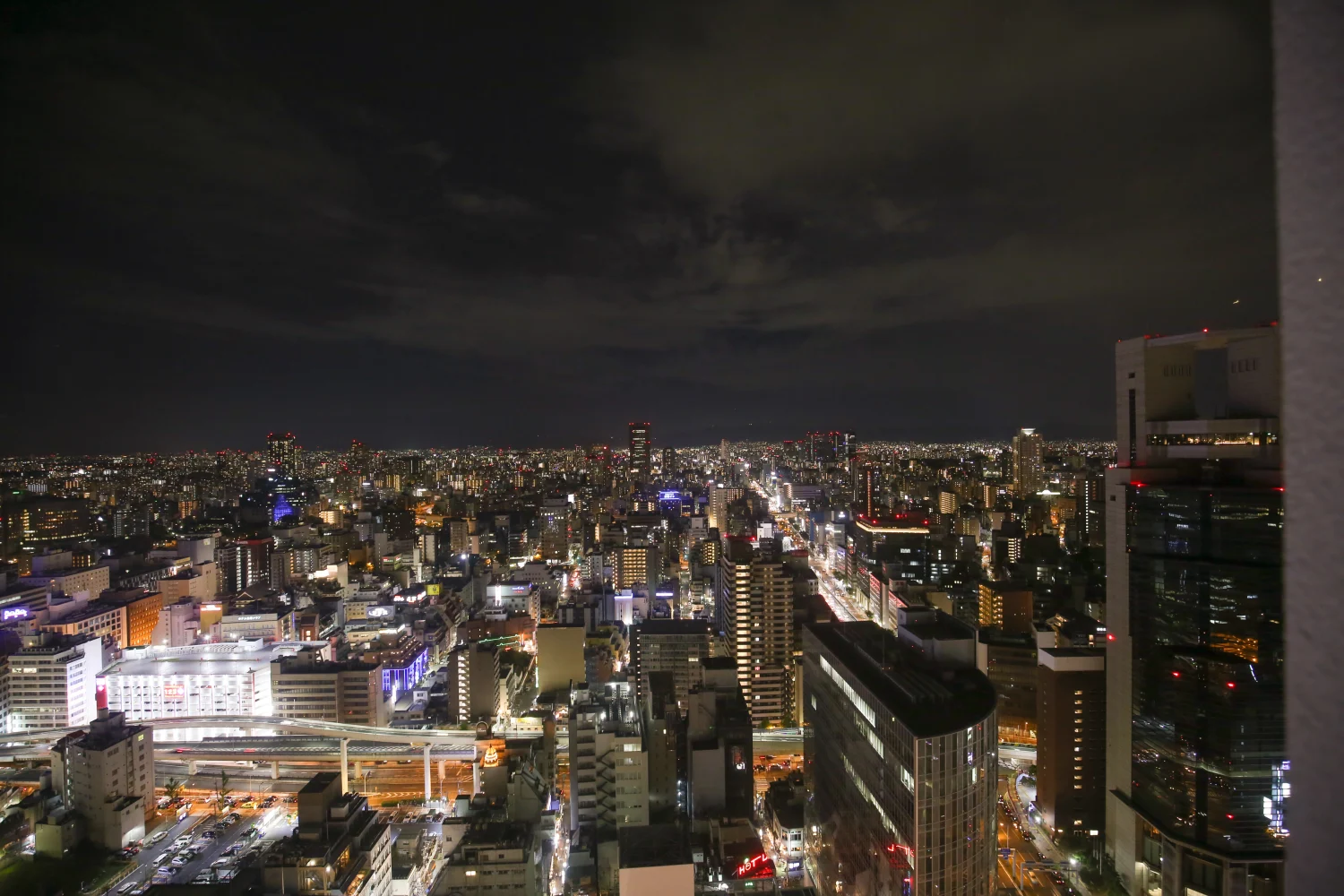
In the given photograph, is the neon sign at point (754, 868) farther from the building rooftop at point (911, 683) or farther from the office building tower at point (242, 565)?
the office building tower at point (242, 565)

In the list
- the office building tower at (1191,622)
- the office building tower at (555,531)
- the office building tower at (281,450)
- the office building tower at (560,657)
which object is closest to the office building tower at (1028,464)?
the office building tower at (555,531)

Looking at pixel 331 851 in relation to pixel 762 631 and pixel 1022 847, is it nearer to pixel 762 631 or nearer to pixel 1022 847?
pixel 1022 847

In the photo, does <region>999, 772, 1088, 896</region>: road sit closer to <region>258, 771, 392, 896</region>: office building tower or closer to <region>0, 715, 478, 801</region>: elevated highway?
<region>258, 771, 392, 896</region>: office building tower

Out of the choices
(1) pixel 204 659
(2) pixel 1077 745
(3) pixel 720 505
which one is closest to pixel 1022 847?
(2) pixel 1077 745

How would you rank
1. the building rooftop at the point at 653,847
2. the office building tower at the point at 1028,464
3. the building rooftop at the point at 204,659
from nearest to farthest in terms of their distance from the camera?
1. the building rooftop at the point at 653,847
2. the building rooftop at the point at 204,659
3. the office building tower at the point at 1028,464

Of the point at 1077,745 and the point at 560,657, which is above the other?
the point at 1077,745

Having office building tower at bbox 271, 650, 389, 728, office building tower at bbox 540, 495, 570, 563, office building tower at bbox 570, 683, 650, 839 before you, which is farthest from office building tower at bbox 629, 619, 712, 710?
office building tower at bbox 540, 495, 570, 563
